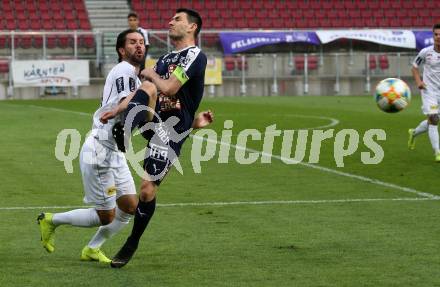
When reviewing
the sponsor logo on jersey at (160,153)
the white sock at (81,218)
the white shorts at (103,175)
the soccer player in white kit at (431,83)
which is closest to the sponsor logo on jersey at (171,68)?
the sponsor logo on jersey at (160,153)

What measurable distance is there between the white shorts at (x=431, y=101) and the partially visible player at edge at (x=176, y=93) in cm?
849

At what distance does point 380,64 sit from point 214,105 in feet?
34.9

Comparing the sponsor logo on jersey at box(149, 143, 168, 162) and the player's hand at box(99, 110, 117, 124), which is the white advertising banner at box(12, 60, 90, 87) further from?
the player's hand at box(99, 110, 117, 124)

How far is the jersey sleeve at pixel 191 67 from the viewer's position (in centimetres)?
737

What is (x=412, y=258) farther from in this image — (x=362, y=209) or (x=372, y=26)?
(x=372, y=26)

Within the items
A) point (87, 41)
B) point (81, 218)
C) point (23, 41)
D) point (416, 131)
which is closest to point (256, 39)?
point (87, 41)

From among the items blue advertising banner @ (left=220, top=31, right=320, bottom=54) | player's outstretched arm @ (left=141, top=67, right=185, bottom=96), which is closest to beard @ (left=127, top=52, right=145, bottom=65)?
player's outstretched arm @ (left=141, top=67, right=185, bottom=96)

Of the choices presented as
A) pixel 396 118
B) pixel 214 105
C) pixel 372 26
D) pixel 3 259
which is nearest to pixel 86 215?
pixel 3 259

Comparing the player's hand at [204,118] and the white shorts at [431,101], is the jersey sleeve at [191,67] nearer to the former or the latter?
the player's hand at [204,118]

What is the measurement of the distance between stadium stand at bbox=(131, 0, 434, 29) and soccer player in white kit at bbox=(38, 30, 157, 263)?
34.7 metres

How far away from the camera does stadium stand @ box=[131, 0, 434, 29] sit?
43781 mm

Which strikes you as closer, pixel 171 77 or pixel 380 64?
pixel 171 77

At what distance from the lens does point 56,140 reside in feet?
61.4

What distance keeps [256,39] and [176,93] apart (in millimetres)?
31708
